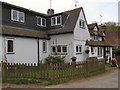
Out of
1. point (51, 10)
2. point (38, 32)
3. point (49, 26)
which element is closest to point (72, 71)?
point (38, 32)

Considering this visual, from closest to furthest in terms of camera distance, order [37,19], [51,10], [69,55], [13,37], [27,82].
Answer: [27,82]
[13,37]
[69,55]
[37,19]
[51,10]

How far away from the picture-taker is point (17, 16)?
24938 millimetres

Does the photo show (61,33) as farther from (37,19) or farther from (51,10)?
(51,10)

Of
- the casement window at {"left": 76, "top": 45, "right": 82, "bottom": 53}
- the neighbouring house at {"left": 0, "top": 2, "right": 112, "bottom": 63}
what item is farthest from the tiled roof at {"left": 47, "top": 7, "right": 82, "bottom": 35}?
the casement window at {"left": 76, "top": 45, "right": 82, "bottom": 53}

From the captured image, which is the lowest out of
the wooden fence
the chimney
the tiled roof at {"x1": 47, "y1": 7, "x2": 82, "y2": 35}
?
the wooden fence

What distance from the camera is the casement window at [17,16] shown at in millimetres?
24364

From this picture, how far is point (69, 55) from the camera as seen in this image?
86.9ft

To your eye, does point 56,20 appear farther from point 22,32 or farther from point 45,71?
point 45,71

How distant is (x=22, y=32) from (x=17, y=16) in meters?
2.25

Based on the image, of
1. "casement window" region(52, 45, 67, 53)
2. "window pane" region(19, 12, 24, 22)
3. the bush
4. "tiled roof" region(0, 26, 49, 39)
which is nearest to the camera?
"tiled roof" region(0, 26, 49, 39)

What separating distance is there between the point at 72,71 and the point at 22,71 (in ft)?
11.3

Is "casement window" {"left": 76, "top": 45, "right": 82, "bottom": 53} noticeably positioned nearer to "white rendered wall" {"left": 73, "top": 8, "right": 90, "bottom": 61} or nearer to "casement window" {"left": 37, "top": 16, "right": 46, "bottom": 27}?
"white rendered wall" {"left": 73, "top": 8, "right": 90, "bottom": 61}

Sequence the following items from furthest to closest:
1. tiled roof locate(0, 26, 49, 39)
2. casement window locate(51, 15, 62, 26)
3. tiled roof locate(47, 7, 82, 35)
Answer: casement window locate(51, 15, 62, 26) < tiled roof locate(47, 7, 82, 35) < tiled roof locate(0, 26, 49, 39)

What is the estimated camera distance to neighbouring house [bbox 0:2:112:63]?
2259cm
